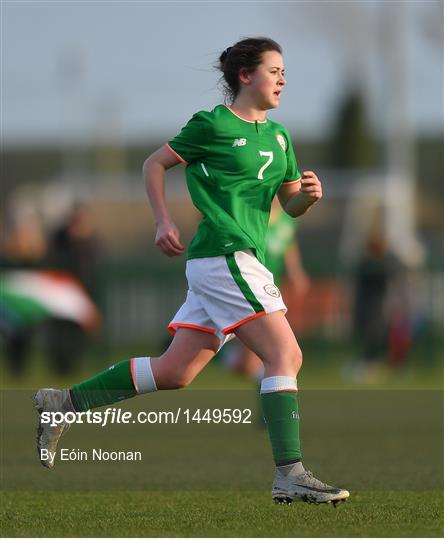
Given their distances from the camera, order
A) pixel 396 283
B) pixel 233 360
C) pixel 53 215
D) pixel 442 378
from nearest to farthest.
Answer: pixel 233 360 → pixel 442 378 → pixel 396 283 → pixel 53 215

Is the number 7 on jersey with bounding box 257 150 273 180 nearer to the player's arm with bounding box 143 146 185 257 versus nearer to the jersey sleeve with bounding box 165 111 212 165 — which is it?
the jersey sleeve with bounding box 165 111 212 165

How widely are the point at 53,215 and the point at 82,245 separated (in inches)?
1069

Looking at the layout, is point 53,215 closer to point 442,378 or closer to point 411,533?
point 442,378

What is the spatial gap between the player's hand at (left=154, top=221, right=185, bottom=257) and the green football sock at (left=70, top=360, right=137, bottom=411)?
79 centimetres

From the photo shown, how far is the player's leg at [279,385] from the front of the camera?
253 inches

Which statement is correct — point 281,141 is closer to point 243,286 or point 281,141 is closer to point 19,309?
point 243,286

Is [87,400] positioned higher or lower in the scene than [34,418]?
higher

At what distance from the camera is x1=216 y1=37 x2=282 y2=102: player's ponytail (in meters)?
6.75

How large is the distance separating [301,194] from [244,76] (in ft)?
2.03

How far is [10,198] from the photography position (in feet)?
206

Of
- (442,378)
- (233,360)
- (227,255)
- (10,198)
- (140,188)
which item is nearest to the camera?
(227,255)

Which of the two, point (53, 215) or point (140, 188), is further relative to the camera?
point (140, 188)

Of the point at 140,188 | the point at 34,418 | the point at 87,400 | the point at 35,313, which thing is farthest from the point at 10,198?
the point at 87,400

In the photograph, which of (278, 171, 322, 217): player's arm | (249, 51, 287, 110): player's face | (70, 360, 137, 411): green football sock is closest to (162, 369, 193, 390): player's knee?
(70, 360, 137, 411): green football sock
